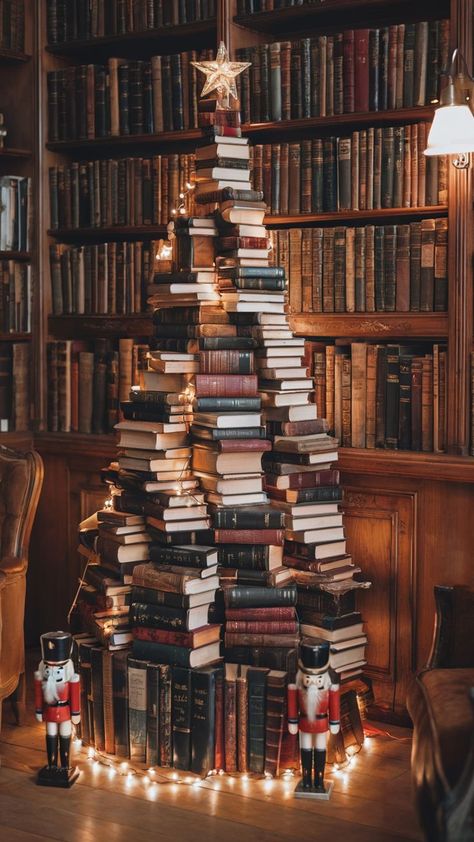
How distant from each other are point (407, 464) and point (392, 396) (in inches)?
9.6

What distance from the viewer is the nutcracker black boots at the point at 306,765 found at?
3.31 meters

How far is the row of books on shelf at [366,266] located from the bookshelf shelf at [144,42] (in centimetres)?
85

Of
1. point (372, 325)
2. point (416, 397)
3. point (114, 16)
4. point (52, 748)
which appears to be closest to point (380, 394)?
point (416, 397)

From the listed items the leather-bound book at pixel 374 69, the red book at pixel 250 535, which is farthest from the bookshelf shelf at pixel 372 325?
the red book at pixel 250 535

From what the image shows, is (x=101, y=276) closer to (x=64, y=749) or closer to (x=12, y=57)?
(x=12, y=57)

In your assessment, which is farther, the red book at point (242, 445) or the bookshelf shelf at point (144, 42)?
the bookshelf shelf at point (144, 42)

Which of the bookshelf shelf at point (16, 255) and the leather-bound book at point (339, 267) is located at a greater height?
the bookshelf shelf at point (16, 255)

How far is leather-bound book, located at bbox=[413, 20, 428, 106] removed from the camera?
3.72 m

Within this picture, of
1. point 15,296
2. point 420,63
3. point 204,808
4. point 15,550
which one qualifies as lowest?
point 204,808

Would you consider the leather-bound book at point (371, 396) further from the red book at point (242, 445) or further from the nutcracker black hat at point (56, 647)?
the nutcracker black hat at point (56, 647)

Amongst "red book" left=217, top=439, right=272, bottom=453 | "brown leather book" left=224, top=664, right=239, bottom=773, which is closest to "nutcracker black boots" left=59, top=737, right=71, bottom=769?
"brown leather book" left=224, top=664, right=239, bottom=773

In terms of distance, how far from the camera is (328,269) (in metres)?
3.97

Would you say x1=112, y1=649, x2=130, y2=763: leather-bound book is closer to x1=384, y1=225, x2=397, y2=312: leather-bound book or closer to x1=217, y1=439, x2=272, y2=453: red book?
x1=217, y1=439, x2=272, y2=453: red book

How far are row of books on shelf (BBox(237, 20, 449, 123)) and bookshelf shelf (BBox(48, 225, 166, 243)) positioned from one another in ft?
1.88
